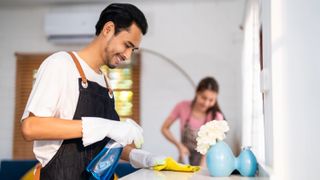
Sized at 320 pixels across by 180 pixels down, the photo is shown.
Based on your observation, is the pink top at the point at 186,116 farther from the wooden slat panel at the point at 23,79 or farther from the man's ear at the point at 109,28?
the man's ear at the point at 109,28

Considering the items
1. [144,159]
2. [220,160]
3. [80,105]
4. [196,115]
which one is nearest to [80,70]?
[80,105]

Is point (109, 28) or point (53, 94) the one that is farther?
point (109, 28)

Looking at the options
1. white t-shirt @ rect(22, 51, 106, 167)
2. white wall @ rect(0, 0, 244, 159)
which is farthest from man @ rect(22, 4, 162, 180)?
white wall @ rect(0, 0, 244, 159)

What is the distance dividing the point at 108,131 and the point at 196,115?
213 cm

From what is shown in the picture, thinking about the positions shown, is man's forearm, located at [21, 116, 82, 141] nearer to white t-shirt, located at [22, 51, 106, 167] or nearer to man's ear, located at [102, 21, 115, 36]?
white t-shirt, located at [22, 51, 106, 167]

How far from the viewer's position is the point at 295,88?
1.17 metres

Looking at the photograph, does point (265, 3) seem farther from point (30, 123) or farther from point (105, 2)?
point (105, 2)

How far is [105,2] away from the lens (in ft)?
12.5

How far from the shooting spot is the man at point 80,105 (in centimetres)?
112

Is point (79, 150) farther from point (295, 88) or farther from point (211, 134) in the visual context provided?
point (295, 88)

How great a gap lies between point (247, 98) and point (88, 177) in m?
1.95

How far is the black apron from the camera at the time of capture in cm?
119

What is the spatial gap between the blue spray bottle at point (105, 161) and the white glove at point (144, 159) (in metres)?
0.22

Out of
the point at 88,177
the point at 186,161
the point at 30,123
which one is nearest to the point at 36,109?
the point at 30,123
